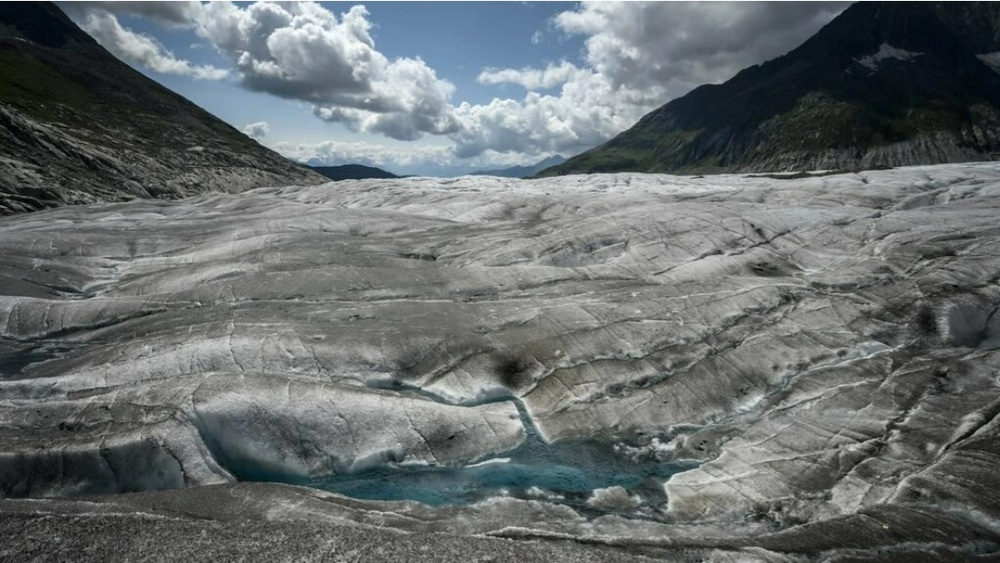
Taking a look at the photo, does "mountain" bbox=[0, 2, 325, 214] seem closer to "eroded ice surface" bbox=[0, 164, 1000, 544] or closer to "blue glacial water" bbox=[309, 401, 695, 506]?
"eroded ice surface" bbox=[0, 164, 1000, 544]

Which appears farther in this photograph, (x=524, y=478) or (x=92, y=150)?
(x=92, y=150)

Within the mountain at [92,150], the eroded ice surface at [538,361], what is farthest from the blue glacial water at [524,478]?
the mountain at [92,150]

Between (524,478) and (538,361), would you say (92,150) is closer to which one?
(538,361)

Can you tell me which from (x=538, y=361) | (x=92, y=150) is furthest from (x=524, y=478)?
(x=92, y=150)

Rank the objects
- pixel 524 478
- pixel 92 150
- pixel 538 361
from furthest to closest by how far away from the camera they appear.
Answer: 1. pixel 92 150
2. pixel 538 361
3. pixel 524 478

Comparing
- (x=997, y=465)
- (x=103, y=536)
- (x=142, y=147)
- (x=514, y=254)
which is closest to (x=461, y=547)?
(x=103, y=536)

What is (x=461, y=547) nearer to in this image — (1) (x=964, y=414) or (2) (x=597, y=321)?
(2) (x=597, y=321)

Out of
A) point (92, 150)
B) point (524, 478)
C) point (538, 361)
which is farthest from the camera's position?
point (92, 150)
